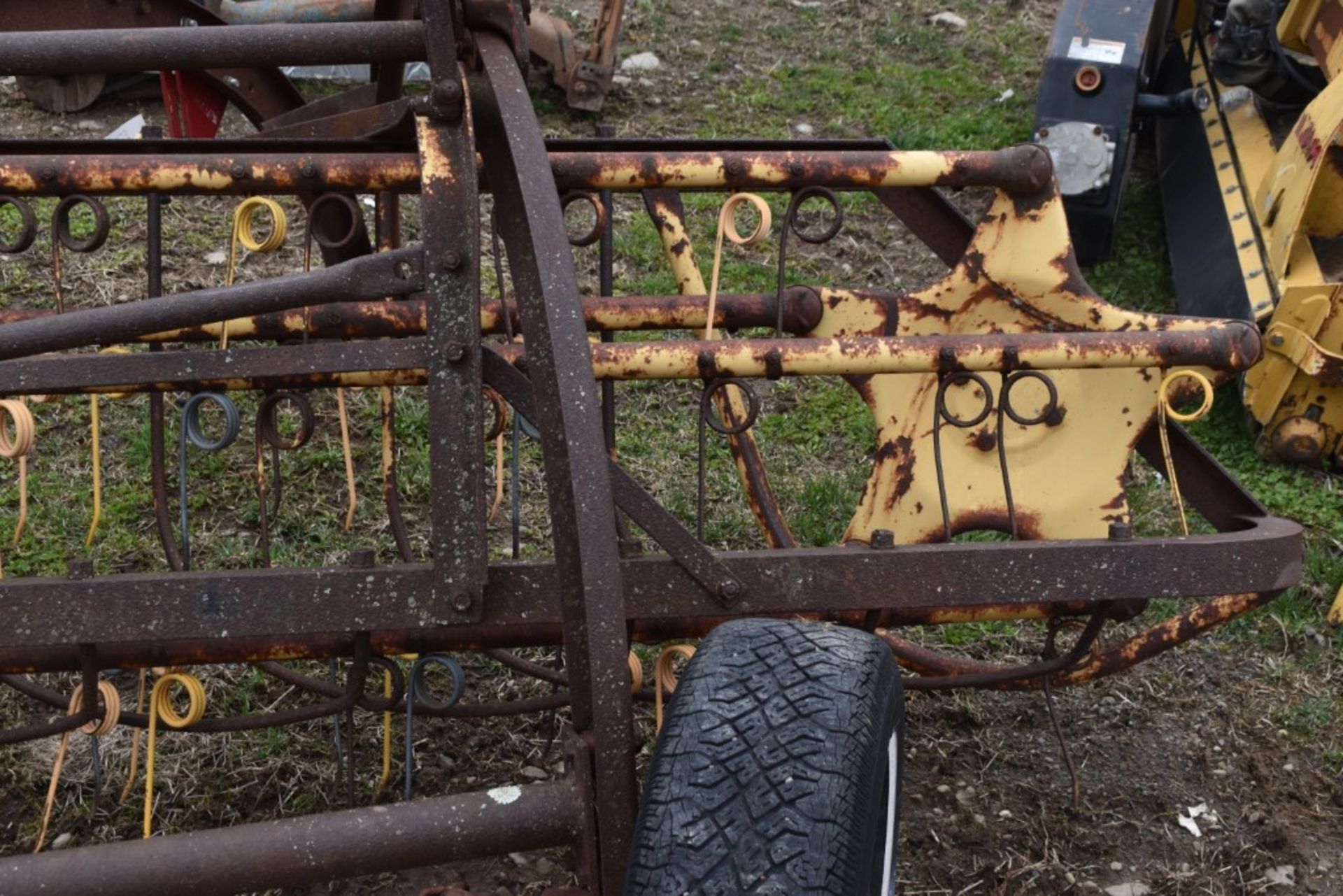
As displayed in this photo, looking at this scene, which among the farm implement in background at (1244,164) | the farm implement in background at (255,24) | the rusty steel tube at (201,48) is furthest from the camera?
the farm implement in background at (1244,164)

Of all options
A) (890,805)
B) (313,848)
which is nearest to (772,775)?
(890,805)

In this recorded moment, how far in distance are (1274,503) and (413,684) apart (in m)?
2.88

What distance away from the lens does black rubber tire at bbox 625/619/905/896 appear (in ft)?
4.72

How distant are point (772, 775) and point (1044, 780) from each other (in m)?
1.85

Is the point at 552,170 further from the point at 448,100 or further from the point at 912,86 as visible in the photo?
the point at 912,86

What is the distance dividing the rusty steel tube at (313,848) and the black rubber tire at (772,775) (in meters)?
0.16

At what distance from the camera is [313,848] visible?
5.22ft

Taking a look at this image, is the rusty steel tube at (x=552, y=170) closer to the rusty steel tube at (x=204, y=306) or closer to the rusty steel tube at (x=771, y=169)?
the rusty steel tube at (x=771, y=169)

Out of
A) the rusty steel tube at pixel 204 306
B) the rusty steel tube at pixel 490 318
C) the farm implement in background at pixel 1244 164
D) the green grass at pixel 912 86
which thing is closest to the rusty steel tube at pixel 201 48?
→ the rusty steel tube at pixel 204 306

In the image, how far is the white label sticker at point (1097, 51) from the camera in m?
4.99

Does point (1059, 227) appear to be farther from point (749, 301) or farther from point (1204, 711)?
point (1204, 711)

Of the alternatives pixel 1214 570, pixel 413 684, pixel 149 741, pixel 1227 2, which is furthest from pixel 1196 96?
pixel 149 741

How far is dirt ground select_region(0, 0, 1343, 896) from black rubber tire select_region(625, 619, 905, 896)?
1287mm

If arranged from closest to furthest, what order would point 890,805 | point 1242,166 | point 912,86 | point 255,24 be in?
point 890,805, point 255,24, point 1242,166, point 912,86
